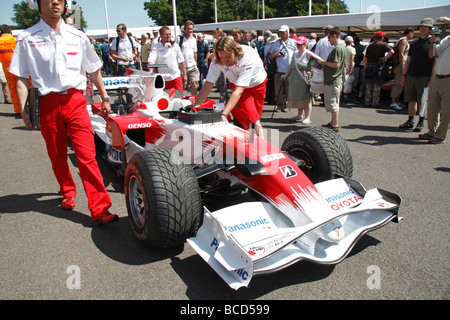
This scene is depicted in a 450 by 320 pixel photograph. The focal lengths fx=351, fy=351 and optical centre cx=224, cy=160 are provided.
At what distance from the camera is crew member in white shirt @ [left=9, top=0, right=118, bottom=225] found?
123 inches

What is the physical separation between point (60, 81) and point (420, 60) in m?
6.36

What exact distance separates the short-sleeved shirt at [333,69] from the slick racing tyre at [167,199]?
4642 mm

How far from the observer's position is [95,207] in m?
3.36

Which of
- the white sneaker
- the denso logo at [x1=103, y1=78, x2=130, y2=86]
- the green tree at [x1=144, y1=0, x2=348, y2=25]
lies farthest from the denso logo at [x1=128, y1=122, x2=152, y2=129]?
the green tree at [x1=144, y1=0, x2=348, y2=25]

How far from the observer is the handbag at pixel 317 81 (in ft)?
22.9

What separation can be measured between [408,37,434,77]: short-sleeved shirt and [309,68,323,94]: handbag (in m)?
1.71

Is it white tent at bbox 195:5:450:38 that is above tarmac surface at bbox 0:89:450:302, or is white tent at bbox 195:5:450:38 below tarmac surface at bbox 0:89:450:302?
above

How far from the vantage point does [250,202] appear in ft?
8.66

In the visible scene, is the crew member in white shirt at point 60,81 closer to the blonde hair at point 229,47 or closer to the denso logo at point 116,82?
the blonde hair at point 229,47

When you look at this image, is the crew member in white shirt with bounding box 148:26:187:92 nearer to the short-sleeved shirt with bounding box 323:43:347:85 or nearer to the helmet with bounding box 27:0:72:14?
the short-sleeved shirt with bounding box 323:43:347:85

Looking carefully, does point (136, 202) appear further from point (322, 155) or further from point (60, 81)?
point (322, 155)

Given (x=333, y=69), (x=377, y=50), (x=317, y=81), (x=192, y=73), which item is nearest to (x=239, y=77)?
(x=333, y=69)
